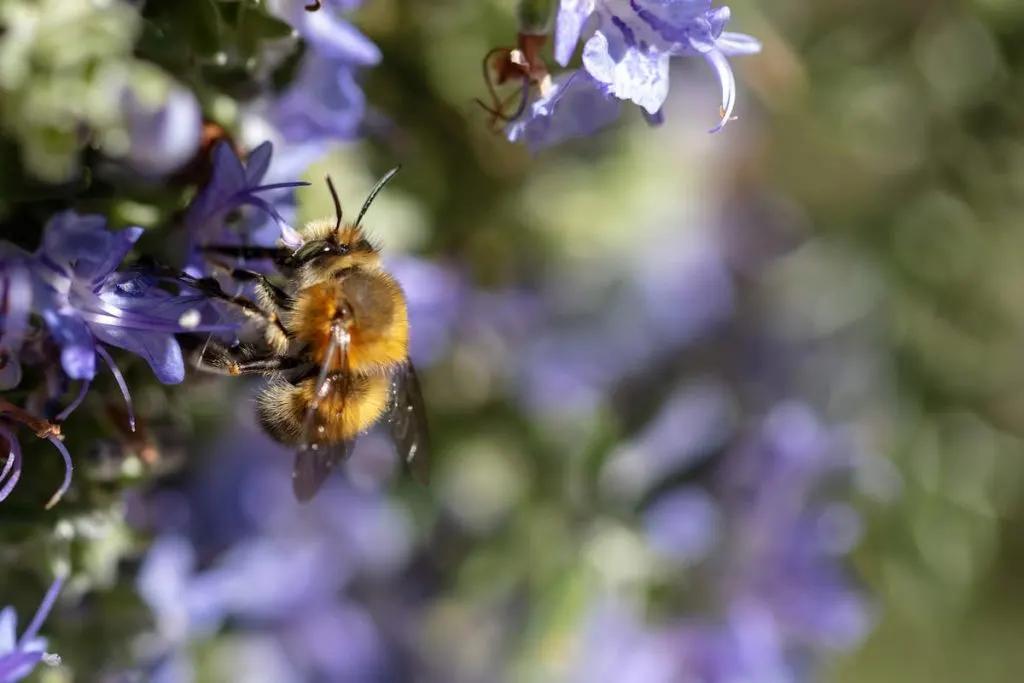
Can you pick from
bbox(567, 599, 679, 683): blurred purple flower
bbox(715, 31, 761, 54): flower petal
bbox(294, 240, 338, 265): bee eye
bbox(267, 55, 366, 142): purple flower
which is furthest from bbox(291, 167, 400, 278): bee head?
bbox(567, 599, 679, 683): blurred purple flower

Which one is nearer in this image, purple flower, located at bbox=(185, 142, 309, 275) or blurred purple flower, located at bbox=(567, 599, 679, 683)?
purple flower, located at bbox=(185, 142, 309, 275)

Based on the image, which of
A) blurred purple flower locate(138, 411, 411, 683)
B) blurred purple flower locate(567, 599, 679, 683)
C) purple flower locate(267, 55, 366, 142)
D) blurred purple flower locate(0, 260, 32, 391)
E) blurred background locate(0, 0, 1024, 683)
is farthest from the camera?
blurred purple flower locate(567, 599, 679, 683)

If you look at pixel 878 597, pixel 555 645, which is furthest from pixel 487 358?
pixel 878 597

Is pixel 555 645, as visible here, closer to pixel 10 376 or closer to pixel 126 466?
pixel 126 466

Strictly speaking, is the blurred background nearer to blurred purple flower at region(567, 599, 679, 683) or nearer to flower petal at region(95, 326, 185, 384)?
blurred purple flower at region(567, 599, 679, 683)

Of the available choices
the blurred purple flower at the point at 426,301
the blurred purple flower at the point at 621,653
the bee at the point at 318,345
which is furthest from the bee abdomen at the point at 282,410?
the blurred purple flower at the point at 621,653

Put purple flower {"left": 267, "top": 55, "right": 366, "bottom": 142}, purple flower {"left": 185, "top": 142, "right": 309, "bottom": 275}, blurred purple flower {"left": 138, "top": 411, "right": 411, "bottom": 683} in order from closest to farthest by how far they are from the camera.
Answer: purple flower {"left": 185, "top": 142, "right": 309, "bottom": 275}
purple flower {"left": 267, "top": 55, "right": 366, "bottom": 142}
blurred purple flower {"left": 138, "top": 411, "right": 411, "bottom": 683}
